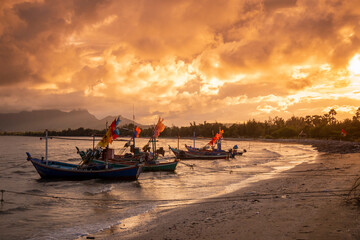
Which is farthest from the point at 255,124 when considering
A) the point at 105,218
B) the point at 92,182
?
the point at 105,218

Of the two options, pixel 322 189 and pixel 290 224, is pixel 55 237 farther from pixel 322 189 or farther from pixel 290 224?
pixel 322 189

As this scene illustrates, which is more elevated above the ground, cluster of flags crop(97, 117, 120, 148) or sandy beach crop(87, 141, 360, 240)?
cluster of flags crop(97, 117, 120, 148)

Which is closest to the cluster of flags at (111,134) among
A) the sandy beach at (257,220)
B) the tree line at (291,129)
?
the sandy beach at (257,220)

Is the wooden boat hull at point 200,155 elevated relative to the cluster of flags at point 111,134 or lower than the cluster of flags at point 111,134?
lower

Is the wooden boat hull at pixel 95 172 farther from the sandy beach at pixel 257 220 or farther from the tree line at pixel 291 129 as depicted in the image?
the tree line at pixel 291 129

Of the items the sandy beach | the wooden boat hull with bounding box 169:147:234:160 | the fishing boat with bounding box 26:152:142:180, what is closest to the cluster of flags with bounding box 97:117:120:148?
the fishing boat with bounding box 26:152:142:180

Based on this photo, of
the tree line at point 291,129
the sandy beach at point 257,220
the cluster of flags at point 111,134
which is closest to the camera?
the sandy beach at point 257,220

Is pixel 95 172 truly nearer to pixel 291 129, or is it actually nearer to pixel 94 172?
pixel 94 172

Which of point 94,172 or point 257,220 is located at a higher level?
point 257,220

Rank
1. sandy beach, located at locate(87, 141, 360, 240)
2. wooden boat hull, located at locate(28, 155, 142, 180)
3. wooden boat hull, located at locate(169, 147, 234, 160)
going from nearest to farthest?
1. sandy beach, located at locate(87, 141, 360, 240)
2. wooden boat hull, located at locate(28, 155, 142, 180)
3. wooden boat hull, located at locate(169, 147, 234, 160)

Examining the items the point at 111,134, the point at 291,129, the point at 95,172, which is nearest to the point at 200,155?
the point at 95,172

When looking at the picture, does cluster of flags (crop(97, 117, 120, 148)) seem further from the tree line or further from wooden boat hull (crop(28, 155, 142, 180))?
the tree line

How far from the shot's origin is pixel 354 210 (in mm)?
8734

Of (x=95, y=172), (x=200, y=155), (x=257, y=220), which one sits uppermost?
(x=257, y=220)
